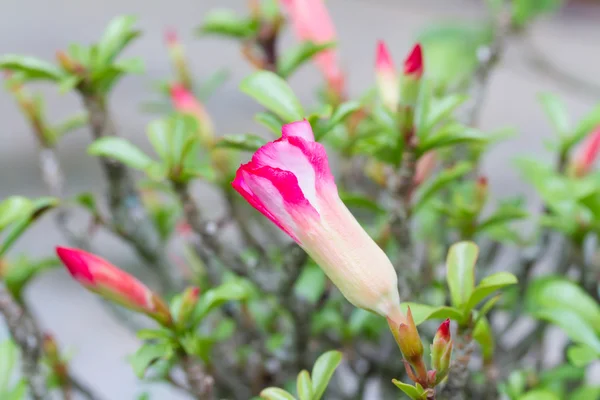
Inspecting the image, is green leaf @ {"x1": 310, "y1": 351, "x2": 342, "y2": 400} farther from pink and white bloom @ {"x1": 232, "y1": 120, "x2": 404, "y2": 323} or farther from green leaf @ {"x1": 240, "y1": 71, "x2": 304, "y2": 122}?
green leaf @ {"x1": 240, "y1": 71, "x2": 304, "y2": 122}

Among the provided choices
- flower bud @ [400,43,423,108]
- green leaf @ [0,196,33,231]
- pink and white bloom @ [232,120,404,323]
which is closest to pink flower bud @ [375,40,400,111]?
flower bud @ [400,43,423,108]

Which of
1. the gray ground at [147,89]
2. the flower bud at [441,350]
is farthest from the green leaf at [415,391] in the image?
the gray ground at [147,89]

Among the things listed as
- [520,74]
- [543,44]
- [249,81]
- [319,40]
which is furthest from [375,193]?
[543,44]

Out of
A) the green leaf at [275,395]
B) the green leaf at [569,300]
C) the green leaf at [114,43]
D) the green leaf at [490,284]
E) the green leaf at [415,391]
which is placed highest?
the green leaf at [114,43]

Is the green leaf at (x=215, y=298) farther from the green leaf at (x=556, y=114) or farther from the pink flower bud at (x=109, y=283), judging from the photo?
the green leaf at (x=556, y=114)

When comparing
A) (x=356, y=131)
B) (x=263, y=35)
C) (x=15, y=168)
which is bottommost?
(x=15, y=168)

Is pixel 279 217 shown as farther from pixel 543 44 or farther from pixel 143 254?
pixel 543 44

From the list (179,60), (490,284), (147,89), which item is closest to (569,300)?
(490,284)
